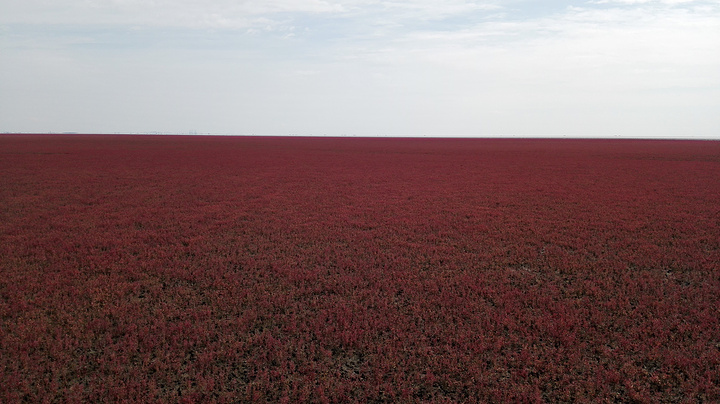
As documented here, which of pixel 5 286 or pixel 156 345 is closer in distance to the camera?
pixel 156 345

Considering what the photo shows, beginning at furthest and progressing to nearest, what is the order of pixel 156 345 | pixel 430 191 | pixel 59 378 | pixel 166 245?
pixel 430 191
pixel 166 245
pixel 156 345
pixel 59 378

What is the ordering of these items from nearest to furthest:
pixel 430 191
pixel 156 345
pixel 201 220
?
pixel 156 345 → pixel 201 220 → pixel 430 191

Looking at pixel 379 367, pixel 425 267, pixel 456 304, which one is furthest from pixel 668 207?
pixel 379 367

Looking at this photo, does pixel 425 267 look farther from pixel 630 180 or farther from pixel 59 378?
pixel 630 180

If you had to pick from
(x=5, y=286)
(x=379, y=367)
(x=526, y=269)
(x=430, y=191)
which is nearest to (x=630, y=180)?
(x=430, y=191)

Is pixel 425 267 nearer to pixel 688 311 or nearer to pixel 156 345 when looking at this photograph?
pixel 688 311

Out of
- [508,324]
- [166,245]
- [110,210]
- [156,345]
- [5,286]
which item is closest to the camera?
[156,345]
